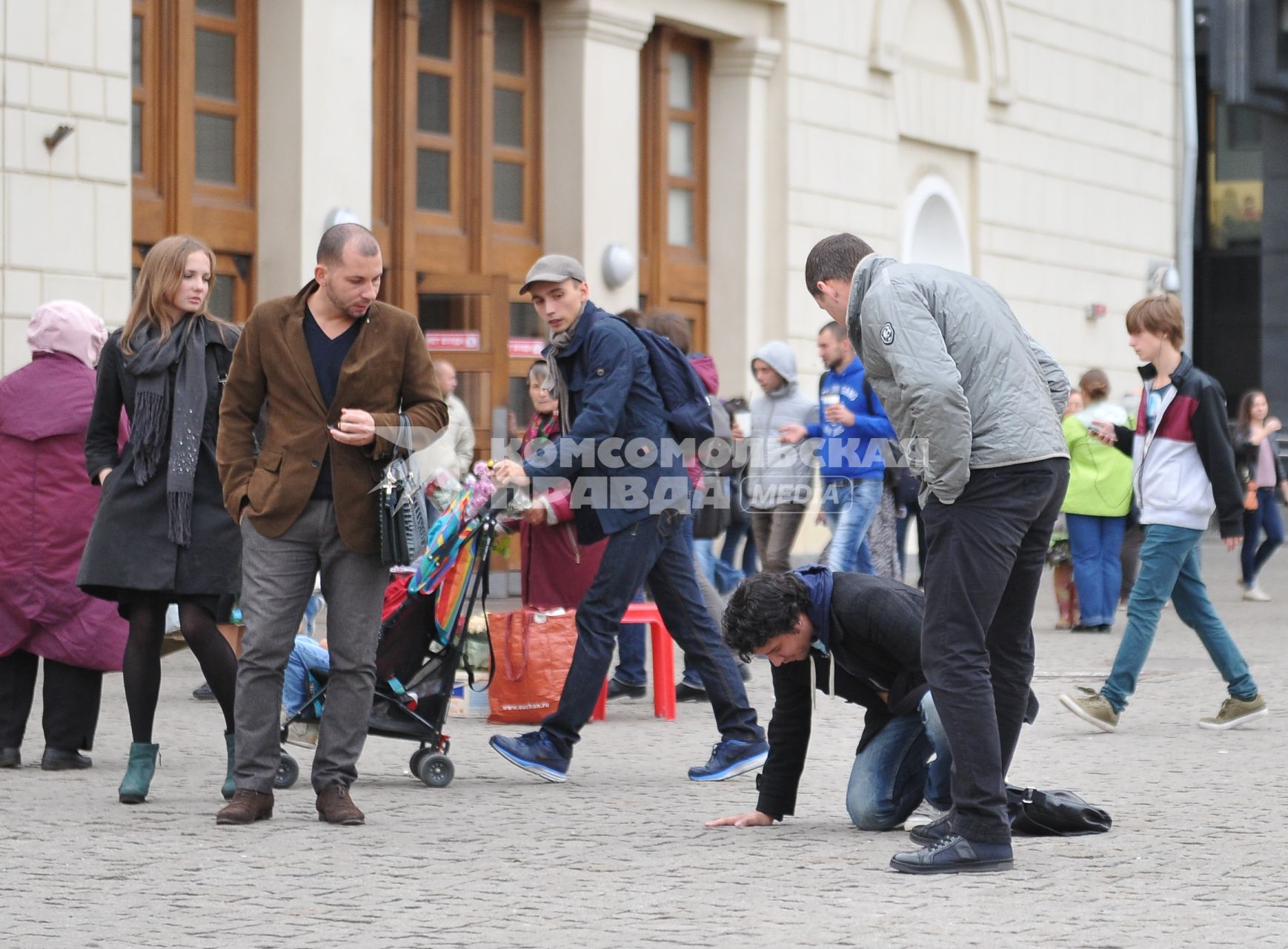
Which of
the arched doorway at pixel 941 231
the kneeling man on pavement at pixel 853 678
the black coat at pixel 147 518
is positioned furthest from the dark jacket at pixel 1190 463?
the arched doorway at pixel 941 231

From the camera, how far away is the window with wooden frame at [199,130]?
14.0 m

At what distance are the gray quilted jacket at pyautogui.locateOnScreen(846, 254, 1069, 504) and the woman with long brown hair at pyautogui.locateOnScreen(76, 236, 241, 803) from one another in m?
2.34

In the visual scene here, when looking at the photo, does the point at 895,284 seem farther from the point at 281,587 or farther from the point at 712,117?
the point at 712,117

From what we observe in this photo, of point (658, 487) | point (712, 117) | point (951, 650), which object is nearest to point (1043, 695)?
point (658, 487)

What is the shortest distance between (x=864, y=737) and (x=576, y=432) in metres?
1.62

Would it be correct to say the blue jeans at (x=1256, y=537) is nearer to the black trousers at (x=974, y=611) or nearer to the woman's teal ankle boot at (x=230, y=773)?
the woman's teal ankle boot at (x=230, y=773)

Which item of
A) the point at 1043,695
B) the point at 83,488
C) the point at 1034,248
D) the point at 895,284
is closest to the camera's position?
the point at 895,284

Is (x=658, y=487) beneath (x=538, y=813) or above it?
above

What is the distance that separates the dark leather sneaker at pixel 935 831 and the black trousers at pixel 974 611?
2.5 inches

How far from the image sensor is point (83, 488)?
7758 mm

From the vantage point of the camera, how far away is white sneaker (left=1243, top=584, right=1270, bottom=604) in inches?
623

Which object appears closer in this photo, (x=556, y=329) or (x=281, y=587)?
(x=281, y=587)

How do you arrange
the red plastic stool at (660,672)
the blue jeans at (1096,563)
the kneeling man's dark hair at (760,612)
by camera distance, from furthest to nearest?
the blue jeans at (1096,563)
the red plastic stool at (660,672)
the kneeling man's dark hair at (760,612)

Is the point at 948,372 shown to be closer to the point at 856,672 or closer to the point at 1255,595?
the point at 856,672
